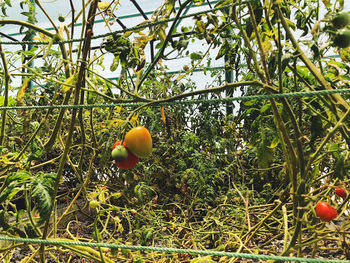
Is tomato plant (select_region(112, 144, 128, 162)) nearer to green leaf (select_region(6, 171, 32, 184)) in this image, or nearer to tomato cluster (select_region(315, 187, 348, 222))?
green leaf (select_region(6, 171, 32, 184))

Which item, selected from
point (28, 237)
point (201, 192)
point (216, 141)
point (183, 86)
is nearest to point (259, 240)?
point (201, 192)

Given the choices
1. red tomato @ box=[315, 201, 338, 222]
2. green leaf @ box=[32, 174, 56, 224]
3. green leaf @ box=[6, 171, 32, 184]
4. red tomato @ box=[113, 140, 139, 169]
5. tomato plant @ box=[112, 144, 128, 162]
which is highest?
tomato plant @ box=[112, 144, 128, 162]

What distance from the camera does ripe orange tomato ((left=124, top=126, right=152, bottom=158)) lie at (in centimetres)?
82

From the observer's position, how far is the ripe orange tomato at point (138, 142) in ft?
2.68

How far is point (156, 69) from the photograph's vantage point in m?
2.81

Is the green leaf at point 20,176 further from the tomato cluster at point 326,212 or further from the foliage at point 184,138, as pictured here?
the tomato cluster at point 326,212

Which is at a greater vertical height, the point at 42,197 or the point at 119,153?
the point at 119,153

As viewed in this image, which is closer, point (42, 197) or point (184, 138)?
point (42, 197)

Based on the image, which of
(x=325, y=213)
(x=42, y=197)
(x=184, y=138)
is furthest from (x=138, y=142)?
(x=184, y=138)

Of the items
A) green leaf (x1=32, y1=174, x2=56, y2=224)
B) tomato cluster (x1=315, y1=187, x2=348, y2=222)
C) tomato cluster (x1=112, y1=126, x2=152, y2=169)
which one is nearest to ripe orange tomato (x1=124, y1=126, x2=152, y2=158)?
tomato cluster (x1=112, y1=126, x2=152, y2=169)

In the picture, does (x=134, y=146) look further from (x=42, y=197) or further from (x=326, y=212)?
(x=326, y=212)

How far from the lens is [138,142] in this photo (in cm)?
81

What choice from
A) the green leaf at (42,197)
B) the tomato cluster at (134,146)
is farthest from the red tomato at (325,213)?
the green leaf at (42,197)

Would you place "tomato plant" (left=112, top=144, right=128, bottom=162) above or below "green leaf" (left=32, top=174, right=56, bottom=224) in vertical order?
above
